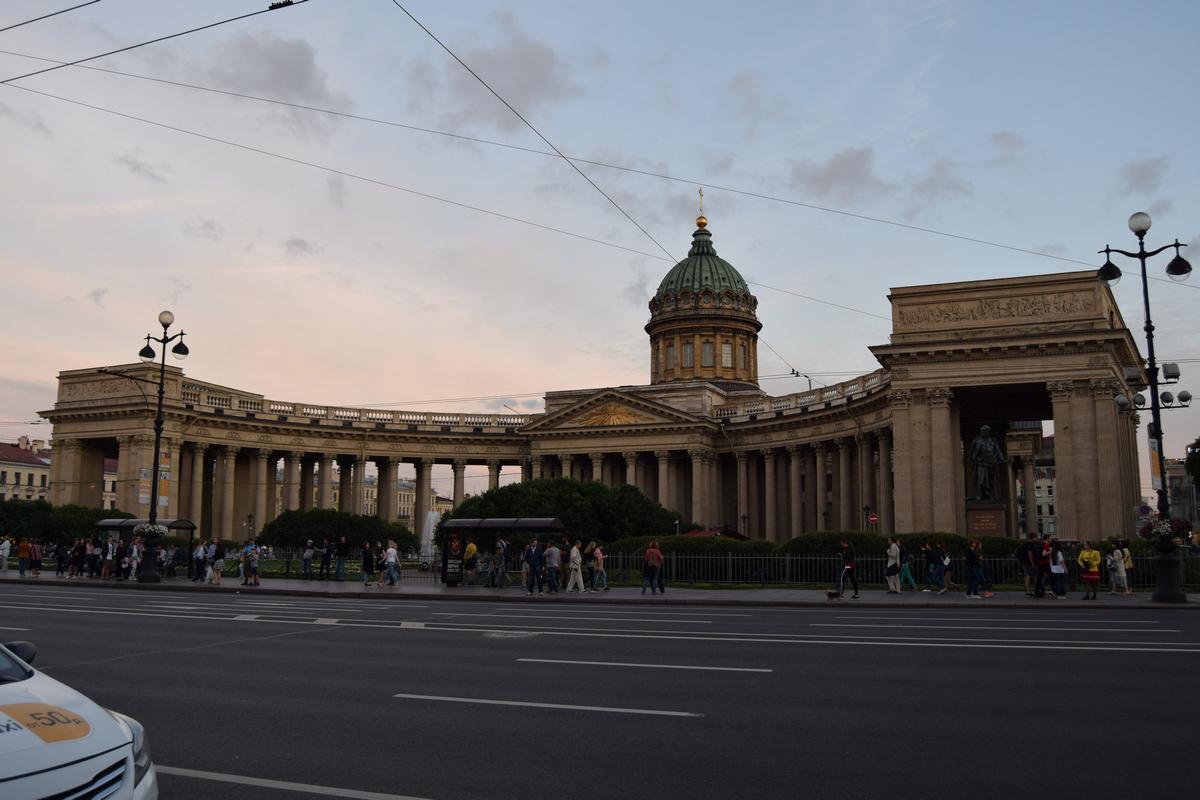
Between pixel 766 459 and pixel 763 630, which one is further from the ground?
pixel 766 459

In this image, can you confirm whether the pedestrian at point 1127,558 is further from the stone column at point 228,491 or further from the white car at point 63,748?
the stone column at point 228,491

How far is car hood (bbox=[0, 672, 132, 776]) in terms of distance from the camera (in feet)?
18.3

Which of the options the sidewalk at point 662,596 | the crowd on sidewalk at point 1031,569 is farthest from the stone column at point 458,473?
the crowd on sidewalk at point 1031,569

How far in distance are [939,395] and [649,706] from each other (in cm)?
4160

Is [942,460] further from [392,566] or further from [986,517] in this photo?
[392,566]

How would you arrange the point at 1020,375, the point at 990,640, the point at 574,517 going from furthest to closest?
the point at 574,517
the point at 1020,375
the point at 990,640

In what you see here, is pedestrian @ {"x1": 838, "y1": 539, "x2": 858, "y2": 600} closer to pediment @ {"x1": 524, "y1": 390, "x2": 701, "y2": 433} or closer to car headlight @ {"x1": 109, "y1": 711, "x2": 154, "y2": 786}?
car headlight @ {"x1": 109, "y1": 711, "x2": 154, "y2": 786}

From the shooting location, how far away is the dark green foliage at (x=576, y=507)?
55469mm

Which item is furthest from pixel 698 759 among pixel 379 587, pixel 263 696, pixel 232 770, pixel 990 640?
pixel 379 587

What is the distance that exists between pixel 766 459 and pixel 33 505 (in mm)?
51273

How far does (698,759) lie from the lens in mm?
9016

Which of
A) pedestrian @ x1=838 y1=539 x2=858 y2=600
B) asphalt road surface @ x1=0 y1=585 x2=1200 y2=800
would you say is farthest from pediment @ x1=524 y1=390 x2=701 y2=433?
asphalt road surface @ x1=0 y1=585 x2=1200 y2=800

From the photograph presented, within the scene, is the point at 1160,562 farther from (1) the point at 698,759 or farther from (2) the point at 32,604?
(2) the point at 32,604

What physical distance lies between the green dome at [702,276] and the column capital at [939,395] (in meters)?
47.8
